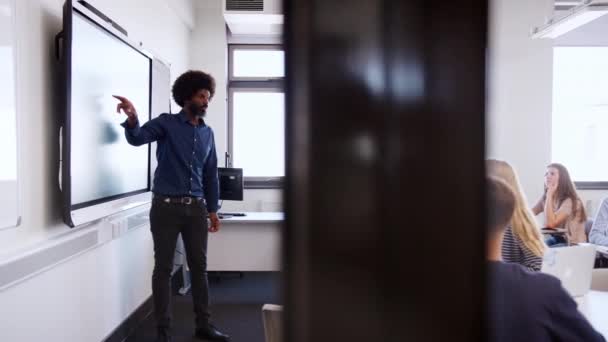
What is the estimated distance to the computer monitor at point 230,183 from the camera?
3.50 m

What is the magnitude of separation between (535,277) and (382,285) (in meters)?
1.02

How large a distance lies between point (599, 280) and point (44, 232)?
2.23 m

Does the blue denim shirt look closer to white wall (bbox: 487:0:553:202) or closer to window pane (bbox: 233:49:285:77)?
window pane (bbox: 233:49:285:77)

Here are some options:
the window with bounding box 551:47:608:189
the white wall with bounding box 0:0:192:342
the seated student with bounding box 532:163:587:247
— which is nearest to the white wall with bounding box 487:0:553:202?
the window with bounding box 551:47:608:189

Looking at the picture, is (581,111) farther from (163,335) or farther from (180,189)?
(163,335)

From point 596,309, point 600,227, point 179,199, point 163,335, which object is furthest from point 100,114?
point 600,227

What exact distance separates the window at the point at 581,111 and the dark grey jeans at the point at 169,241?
3.63 meters

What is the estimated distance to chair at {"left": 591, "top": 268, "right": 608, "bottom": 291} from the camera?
193 cm

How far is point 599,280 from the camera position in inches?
76.1

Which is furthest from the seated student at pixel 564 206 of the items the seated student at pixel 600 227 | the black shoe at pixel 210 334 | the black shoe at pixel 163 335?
the black shoe at pixel 163 335

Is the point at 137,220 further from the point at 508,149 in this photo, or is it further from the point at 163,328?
the point at 508,149

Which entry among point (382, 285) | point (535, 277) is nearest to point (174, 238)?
point (535, 277)

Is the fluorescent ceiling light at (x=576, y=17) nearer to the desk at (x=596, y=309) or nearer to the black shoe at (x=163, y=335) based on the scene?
the desk at (x=596, y=309)

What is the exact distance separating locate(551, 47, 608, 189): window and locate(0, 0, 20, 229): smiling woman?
4520 millimetres
